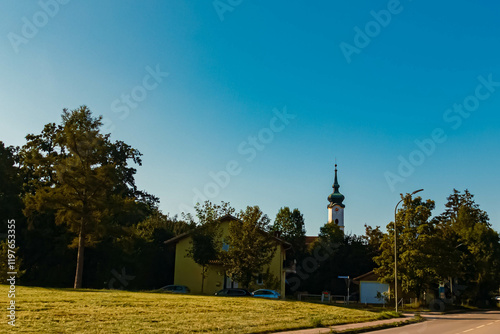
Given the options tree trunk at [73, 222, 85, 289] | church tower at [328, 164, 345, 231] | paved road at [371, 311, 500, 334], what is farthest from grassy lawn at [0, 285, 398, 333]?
church tower at [328, 164, 345, 231]

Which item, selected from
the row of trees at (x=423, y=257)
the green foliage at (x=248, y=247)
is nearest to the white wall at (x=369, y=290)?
the row of trees at (x=423, y=257)

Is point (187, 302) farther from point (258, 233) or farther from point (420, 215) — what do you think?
point (420, 215)

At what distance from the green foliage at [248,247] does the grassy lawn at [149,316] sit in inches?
382

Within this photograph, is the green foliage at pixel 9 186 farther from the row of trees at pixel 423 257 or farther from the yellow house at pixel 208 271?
the row of trees at pixel 423 257

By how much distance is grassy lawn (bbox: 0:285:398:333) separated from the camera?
1488 cm

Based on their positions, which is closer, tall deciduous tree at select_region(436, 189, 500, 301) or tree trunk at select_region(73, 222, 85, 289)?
tree trunk at select_region(73, 222, 85, 289)

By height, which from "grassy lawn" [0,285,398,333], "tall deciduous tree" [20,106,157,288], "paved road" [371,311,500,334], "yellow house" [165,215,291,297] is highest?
"tall deciduous tree" [20,106,157,288]

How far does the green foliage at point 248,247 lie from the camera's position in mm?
36344

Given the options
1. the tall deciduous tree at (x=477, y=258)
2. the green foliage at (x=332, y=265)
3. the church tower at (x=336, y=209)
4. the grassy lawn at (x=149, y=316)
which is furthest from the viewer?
the church tower at (x=336, y=209)

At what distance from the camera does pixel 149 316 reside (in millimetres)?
18484

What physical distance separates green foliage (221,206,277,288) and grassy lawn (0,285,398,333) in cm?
970

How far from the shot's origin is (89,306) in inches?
790

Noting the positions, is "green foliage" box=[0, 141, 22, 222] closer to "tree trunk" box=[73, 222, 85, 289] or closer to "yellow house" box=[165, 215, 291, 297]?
"tree trunk" box=[73, 222, 85, 289]

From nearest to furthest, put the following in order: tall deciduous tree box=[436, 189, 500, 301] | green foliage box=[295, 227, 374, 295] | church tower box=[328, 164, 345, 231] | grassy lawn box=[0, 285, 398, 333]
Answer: grassy lawn box=[0, 285, 398, 333], tall deciduous tree box=[436, 189, 500, 301], green foliage box=[295, 227, 374, 295], church tower box=[328, 164, 345, 231]
